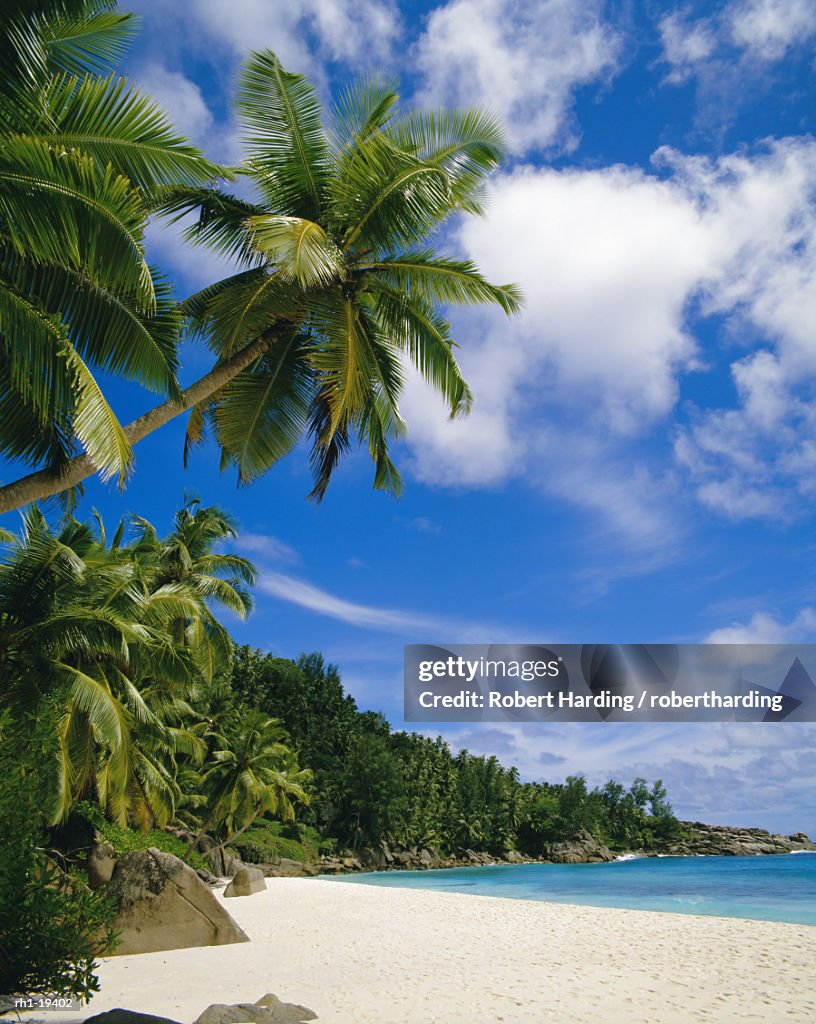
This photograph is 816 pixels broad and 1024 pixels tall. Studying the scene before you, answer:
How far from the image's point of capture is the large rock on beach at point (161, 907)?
33.3 ft

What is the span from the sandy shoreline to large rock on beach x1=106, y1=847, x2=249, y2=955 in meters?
0.27

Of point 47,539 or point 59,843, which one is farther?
point 59,843

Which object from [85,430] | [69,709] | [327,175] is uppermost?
[327,175]

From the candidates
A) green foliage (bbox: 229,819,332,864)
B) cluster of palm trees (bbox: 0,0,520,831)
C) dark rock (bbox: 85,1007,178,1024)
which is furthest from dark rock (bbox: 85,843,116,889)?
green foliage (bbox: 229,819,332,864)

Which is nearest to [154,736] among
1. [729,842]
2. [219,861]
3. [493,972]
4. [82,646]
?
[82,646]

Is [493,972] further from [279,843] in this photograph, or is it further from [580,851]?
[580,851]

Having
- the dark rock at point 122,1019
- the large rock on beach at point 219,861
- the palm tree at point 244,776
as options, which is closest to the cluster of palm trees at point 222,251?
the dark rock at point 122,1019

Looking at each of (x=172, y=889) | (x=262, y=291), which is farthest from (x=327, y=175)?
(x=172, y=889)

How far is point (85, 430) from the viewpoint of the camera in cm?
606

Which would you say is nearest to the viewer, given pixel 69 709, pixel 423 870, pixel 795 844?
pixel 69 709

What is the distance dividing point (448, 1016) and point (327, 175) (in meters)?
8.07

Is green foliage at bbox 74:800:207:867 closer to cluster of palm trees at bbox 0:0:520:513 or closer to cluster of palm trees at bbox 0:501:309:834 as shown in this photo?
cluster of palm trees at bbox 0:501:309:834

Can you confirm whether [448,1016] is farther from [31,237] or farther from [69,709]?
[69,709]

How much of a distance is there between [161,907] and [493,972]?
4.43 metres
